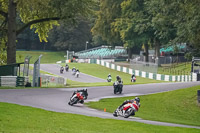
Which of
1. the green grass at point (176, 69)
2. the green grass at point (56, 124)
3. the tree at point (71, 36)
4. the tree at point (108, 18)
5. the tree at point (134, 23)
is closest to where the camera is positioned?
the green grass at point (56, 124)

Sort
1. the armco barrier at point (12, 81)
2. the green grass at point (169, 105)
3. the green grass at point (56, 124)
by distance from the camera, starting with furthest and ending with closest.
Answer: the armco barrier at point (12, 81) < the green grass at point (169, 105) < the green grass at point (56, 124)

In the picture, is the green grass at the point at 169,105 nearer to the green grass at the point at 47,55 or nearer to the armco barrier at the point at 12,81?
the armco barrier at the point at 12,81

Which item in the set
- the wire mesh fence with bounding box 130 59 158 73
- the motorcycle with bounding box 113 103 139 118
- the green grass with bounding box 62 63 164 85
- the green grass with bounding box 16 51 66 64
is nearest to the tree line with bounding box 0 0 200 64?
the green grass with bounding box 16 51 66 64

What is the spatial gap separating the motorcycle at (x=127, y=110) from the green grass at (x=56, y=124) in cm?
231

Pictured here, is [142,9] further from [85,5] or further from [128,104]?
[128,104]

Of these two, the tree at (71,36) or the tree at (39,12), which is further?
the tree at (71,36)

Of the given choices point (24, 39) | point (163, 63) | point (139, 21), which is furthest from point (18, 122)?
point (24, 39)

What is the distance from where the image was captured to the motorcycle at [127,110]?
698 inches

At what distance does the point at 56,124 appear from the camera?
44.0 ft

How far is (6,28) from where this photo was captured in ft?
122

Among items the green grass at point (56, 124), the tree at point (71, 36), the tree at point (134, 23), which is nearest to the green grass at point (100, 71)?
the tree at point (134, 23)

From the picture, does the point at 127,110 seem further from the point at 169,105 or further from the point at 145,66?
the point at 145,66

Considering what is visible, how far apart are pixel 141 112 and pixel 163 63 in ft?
163

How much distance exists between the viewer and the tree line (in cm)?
3201
